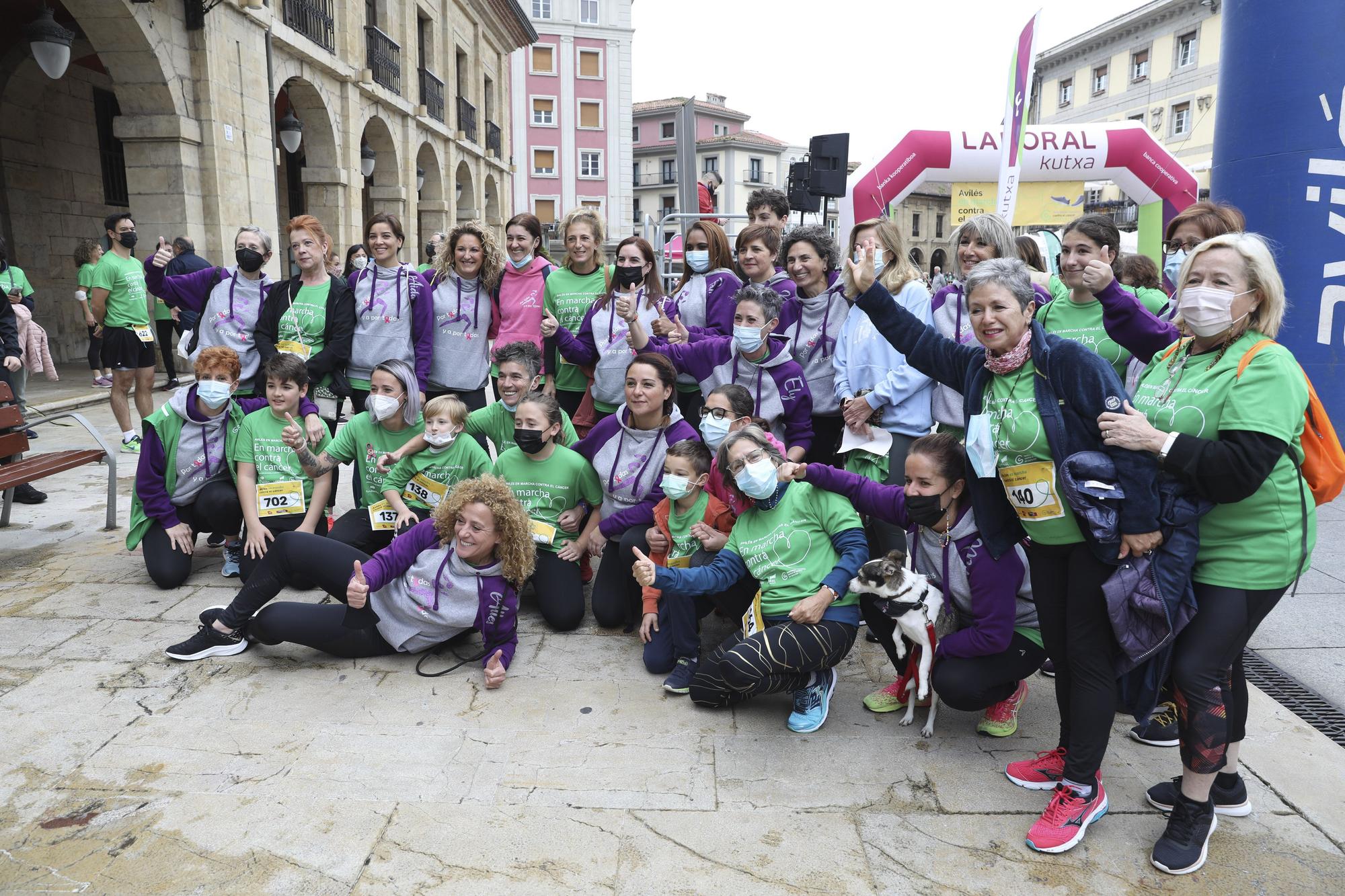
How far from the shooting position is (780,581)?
138 inches

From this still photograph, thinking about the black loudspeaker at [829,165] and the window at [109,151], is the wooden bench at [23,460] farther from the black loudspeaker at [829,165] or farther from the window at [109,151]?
the window at [109,151]

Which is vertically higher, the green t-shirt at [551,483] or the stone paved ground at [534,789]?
the green t-shirt at [551,483]

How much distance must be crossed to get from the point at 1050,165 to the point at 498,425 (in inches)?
363

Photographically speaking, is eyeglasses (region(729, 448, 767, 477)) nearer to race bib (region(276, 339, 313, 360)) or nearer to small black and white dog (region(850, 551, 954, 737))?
small black and white dog (region(850, 551, 954, 737))

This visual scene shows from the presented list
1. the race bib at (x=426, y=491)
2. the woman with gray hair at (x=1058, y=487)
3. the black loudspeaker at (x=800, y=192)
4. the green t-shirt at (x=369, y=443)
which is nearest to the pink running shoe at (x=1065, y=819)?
the woman with gray hair at (x=1058, y=487)

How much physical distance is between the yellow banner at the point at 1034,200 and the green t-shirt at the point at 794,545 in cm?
922

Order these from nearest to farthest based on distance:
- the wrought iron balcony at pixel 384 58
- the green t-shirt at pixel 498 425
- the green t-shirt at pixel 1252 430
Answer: the green t-shirt at pixel 1252 430, the green t-shirt at pixel 498 425, the wrought iron balcony at pixel 384 58

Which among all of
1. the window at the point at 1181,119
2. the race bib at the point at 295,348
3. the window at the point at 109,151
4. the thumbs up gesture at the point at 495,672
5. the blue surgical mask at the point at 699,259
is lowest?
the thumbs up gesture at the point at 495,672

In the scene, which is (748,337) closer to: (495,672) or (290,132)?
(495,672)

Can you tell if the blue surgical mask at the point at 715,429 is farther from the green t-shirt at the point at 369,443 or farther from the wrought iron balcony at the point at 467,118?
the wrought iron balcony at the point at 467,118

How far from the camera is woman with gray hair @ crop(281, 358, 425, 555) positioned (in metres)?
4.68

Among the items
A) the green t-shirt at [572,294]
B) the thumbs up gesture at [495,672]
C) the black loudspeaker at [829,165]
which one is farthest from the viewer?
the black loudspeaker at [829,165]

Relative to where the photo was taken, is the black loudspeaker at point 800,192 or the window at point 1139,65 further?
the window at point 1139,65

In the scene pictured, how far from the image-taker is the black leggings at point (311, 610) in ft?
12.7
